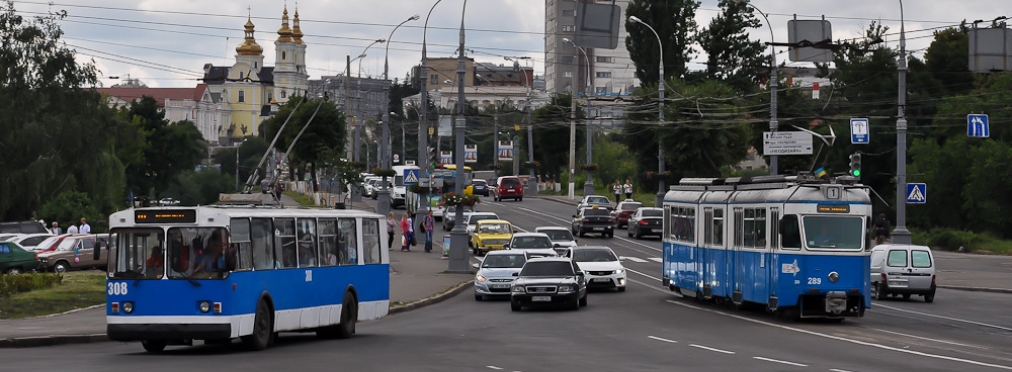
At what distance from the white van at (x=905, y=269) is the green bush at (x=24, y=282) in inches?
845

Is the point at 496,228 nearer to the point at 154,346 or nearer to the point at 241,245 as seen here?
the point at 154,346

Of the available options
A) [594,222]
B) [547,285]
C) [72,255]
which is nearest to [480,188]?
[594,222]

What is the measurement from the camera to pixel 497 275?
35.8 meters

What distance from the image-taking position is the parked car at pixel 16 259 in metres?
44.9

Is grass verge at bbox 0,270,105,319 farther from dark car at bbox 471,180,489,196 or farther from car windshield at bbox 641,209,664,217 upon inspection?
dark car at bbox 471,180,489,196

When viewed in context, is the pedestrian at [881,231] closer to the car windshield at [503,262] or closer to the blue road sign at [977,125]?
the blue road sign at [977,125]

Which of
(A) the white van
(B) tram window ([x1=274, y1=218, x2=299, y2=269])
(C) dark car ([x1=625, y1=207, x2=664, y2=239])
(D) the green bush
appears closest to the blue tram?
(A) the white van

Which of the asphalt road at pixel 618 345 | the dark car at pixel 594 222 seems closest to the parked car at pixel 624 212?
the dark car at pixel 594 222

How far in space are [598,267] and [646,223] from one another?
89.3ft

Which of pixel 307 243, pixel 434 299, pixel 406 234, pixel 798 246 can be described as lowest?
pixel 434 299

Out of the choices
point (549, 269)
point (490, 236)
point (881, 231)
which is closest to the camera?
point (549, 269)

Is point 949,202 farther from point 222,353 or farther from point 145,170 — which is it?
point 145,170

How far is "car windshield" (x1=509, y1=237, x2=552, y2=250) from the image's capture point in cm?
4475

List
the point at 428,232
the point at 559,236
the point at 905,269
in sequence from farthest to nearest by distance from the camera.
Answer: the point at 428,232, the point at 559,236, the point at 905,269
